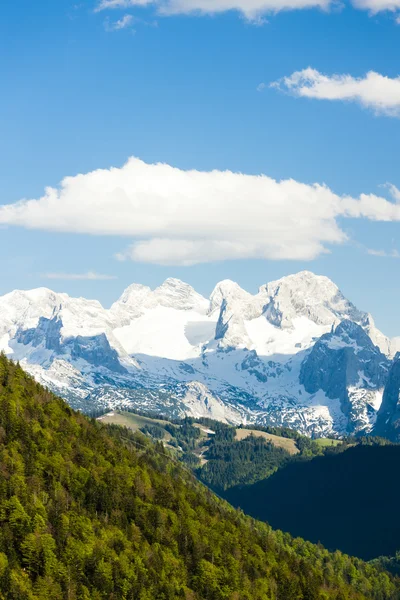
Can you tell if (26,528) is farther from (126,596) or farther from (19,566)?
(126,596)

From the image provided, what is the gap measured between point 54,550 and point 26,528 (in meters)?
7.84

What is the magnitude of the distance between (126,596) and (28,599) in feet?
92.2

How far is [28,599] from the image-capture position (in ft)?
587

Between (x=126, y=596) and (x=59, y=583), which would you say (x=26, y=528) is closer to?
(x=59, y=583)

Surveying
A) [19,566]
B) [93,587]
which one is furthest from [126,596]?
[19,566]

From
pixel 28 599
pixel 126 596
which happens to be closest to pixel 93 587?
pixel 126 596

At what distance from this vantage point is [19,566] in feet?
616

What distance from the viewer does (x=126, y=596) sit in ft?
655

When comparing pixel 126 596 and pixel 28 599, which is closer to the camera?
Answer: pixel 28 599

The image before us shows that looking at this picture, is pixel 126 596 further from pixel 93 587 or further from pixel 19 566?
pixel 19 566

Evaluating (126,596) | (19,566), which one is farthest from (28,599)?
(126,596)

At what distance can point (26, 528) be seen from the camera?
195750 mm

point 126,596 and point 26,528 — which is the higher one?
Result: point 26,528

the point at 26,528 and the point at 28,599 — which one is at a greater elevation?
the point at 26,528
